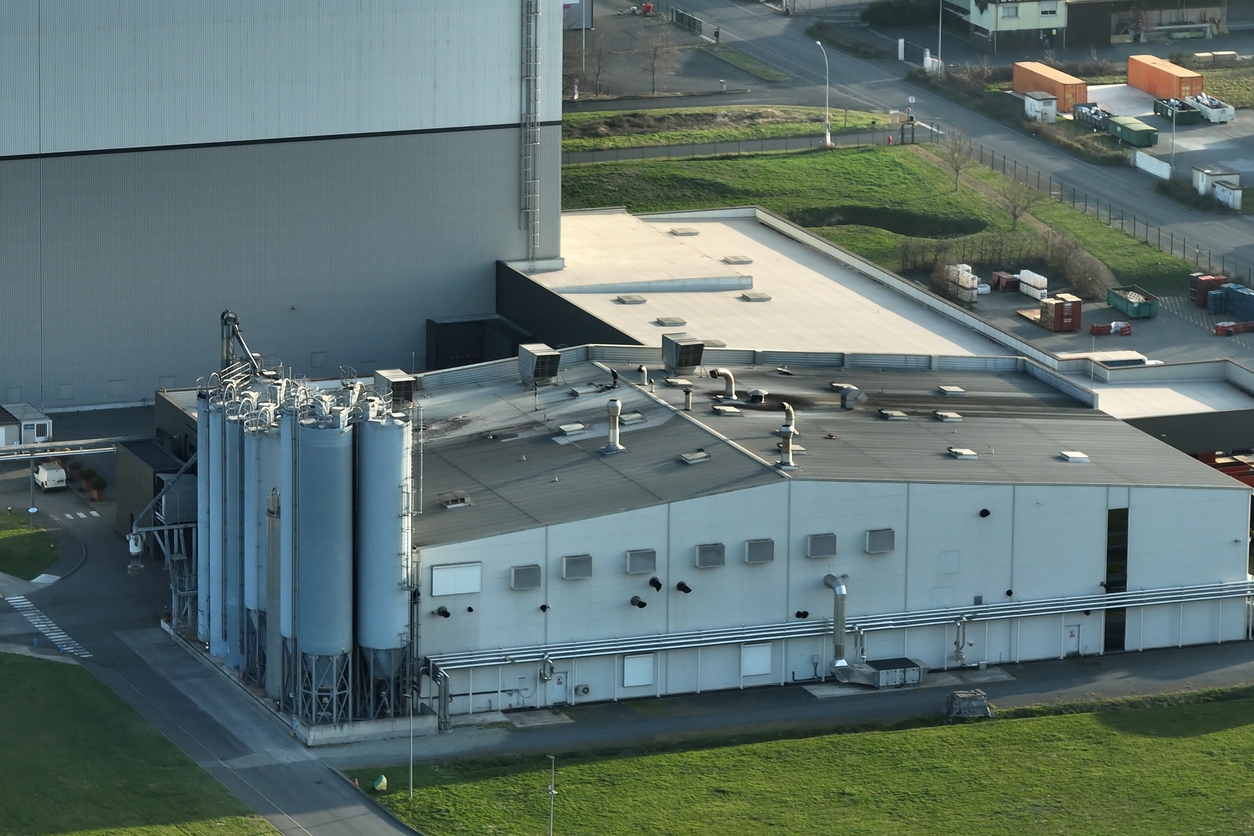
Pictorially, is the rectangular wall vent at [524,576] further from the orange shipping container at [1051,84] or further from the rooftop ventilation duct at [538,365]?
the orange shipping container at [1051,84]

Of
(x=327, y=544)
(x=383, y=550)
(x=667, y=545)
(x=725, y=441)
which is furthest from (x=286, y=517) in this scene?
(x=725, y=441)

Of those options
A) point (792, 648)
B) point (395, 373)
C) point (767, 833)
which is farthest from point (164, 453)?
point (767, 833)

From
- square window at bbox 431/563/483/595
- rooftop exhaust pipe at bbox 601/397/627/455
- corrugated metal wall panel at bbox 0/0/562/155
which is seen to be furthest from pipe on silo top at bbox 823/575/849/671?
corrugated metal wall panel at bbox 0/0/562/155

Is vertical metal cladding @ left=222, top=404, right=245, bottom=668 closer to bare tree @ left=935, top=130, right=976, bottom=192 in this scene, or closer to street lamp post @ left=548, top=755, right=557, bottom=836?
street lamp post @ left=548, top=755, right=557, bottom=836

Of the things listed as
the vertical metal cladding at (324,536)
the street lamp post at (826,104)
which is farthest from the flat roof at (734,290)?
the vertical metal cladding at (324,536)

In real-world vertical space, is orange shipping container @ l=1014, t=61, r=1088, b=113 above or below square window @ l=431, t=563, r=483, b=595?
above

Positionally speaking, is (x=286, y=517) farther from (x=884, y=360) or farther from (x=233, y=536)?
(x=884, y=360)

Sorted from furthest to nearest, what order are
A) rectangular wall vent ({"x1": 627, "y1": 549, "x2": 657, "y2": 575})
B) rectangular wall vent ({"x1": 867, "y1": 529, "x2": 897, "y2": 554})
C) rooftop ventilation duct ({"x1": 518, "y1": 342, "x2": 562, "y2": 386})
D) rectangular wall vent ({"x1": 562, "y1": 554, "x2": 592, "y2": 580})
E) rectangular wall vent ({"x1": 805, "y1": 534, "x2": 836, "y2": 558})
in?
rooftop ventilation duct ({"x1": 518, "y1": 342, "x2": 562, "y2": 386}) < rectangular wall vent ({"x1": 867, "y1": 529, "x2": 897, "y2": 554}) < rectangular wall vent ({"x1": 805, "y1": 534, "x2": 836, "y2": 558}) < rectangular wall vent ({"x1": 627, "y1": 549, "x2": 657, "y2": 575}) < rectangular wall vent ({"x1": 562, "y1": 554, "x2": 592, "y2": 580})
